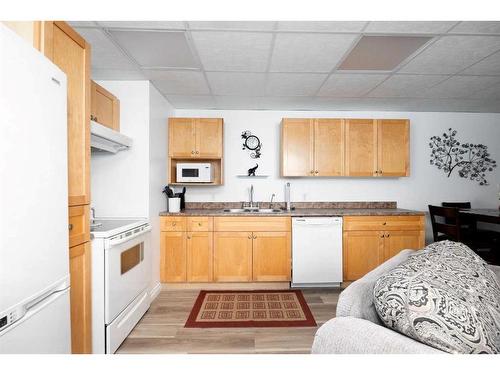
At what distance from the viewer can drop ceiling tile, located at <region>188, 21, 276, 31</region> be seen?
6.19 ft

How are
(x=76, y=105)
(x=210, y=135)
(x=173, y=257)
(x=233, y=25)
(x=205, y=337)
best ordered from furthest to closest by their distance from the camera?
(x=210, y=135) → (x=173, y=257) → (x=205, y=337) → (x=233, y=25) → (x=76, y=105)

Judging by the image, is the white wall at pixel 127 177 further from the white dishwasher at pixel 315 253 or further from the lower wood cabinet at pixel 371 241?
the lower wood cabinet at pixel 371 241

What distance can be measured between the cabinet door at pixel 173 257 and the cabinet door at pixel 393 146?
2624 millimetres

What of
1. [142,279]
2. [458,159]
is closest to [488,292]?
[142,279]

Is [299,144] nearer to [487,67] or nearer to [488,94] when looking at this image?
[487,67]

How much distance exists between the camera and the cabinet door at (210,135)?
3.55 metres

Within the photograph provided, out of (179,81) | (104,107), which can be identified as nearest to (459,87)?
(179,81)

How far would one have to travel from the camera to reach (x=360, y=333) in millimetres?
783

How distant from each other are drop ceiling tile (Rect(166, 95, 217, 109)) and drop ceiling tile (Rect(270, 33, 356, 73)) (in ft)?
3.79

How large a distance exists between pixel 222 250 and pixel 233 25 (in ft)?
7.55

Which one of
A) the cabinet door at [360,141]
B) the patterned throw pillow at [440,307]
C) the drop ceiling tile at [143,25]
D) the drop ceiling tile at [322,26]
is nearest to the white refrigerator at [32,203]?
the drop ceiling tile at [143,25]

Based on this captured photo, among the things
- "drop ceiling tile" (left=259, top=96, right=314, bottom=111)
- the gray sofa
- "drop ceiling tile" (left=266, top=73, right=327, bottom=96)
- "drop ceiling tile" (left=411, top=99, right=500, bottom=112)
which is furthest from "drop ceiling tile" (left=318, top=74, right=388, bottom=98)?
the gray sofa
